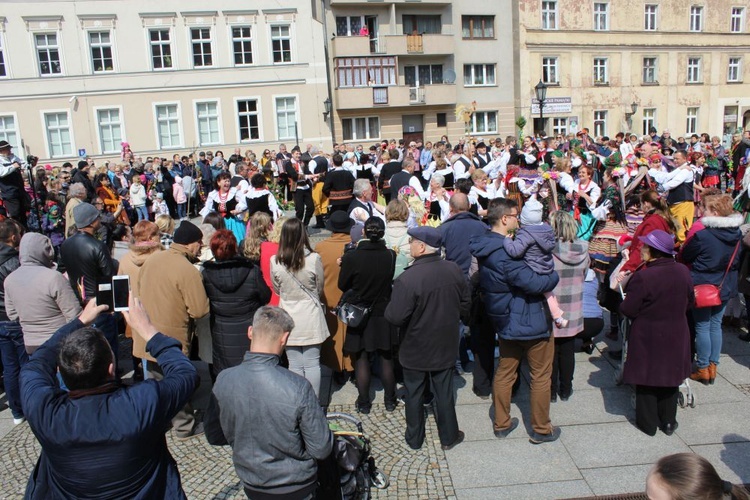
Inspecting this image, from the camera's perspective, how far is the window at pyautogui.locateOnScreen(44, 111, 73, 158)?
93.7ft

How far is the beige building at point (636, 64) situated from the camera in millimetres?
35719

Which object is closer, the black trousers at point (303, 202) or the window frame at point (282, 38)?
the black trousers at point (303, 202)

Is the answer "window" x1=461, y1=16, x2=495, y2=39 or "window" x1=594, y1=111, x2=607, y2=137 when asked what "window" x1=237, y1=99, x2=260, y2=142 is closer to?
"window" x1=461, y1=16, x2=495, y2=39

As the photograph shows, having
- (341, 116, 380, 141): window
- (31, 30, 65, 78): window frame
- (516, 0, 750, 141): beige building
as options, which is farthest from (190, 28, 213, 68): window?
(516, 0, 750, 141): beige building

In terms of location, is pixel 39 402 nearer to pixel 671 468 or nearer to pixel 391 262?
pixel 671 468

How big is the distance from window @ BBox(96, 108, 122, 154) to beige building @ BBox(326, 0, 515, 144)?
11106mm

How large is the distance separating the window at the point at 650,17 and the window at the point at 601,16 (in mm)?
2733

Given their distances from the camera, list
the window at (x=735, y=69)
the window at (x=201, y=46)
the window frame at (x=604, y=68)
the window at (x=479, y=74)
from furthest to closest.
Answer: the window at (x=735, y=69) < the window frame at (x=604, y=68) < the window at (x=479, y=74) < the window at (x=201, y=46)

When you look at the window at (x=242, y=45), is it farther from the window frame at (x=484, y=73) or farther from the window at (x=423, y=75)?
the window frame at (x=484, y=73)

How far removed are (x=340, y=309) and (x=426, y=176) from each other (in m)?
8.05

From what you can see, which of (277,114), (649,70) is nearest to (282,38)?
(277,114)

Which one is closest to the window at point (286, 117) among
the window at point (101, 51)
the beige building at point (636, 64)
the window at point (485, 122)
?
the window at point (101, 51)

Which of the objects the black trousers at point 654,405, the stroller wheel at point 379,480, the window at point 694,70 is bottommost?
the stroller wheel at point 379,480

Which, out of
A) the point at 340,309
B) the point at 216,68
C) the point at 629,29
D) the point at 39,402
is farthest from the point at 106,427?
the point at 629,29
